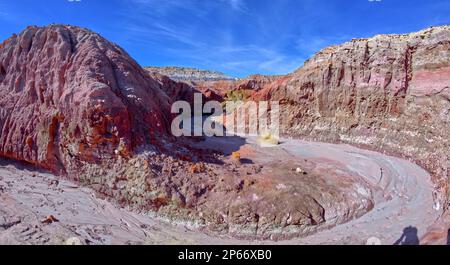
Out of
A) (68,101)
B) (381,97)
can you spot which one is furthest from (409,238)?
(381,97)

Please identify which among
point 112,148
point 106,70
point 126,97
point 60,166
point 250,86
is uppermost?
point 250,86

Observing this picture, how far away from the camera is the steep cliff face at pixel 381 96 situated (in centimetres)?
1136

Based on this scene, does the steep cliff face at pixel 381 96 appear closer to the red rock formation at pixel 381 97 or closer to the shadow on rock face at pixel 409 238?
the red rock formation at pixel 381 97

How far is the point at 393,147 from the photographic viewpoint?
1266 cm

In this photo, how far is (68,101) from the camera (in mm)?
8375

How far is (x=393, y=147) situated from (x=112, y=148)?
1042cm

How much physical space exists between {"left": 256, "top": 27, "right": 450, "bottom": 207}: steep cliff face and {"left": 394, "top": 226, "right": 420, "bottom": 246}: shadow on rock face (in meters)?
2.73

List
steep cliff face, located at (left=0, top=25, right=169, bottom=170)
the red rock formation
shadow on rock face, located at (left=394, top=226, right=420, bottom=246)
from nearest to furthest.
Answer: shadow on rock face, located at (left=394, top=226, right=420, bottom=246)
steep cliff face, located at (left=0, top=25, right=169, bottom=170)
the red rock formation

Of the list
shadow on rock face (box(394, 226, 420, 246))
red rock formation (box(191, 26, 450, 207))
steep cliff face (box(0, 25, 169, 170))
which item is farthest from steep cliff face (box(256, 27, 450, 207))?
steep cliff face (box(0, 25, 169, 170))

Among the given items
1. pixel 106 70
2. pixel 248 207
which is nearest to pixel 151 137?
pixel 106 70

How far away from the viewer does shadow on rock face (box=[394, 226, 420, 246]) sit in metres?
6.08

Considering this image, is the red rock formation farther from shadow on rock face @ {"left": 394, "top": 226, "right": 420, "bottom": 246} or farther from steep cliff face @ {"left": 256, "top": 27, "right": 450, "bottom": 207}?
shadow on rock face @ {"left": 394, "top": 226, "right": 420, "bottom": 246}

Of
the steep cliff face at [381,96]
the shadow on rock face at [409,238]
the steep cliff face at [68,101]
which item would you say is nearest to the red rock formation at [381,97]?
the steep cliff face at [381,96]
